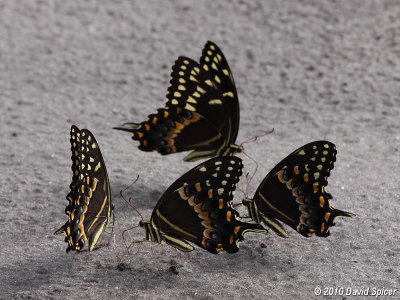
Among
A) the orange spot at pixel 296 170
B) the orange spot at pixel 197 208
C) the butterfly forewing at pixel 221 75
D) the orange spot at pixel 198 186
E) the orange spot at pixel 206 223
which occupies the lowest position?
the orange spot at pixel 206 223

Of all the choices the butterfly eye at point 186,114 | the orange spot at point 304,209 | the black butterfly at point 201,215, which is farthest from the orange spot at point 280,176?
the butterfly eye at point 186,114

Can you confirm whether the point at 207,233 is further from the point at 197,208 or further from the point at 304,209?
the point at 304,209

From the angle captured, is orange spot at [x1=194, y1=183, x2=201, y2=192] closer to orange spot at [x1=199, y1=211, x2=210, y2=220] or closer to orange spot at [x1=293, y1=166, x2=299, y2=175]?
orange spot at [x1=199, y1=211, x2=210, y2=220]

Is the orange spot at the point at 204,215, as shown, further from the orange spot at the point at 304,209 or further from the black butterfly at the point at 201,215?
the orange spot at the point at 304,209

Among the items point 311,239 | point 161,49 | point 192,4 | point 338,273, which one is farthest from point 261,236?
point 192,4

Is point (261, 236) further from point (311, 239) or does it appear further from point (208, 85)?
point (208, 85)

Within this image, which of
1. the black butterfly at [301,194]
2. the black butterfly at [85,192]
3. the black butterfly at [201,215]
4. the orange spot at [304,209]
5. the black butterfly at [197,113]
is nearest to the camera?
the black butterfly at [85,192]
